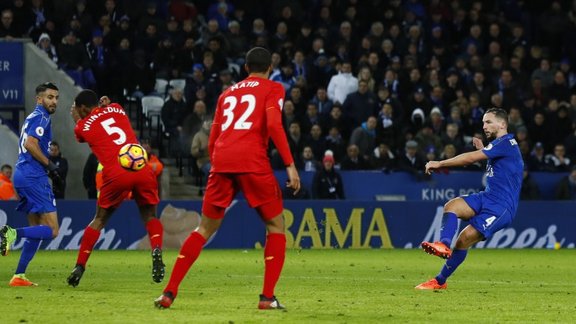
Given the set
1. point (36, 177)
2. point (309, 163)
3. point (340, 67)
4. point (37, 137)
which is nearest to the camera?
point (37, 137)

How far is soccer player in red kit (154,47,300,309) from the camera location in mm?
10781

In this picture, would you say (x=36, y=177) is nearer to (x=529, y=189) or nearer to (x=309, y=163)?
(x=309, y=163)

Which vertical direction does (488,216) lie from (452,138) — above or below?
above

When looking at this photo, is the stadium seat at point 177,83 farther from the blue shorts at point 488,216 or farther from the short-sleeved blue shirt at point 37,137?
the blue shorts at point 488,216

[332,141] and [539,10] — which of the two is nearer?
[332,141]

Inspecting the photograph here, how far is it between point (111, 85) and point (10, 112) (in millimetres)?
2001

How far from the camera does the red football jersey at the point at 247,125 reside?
10.8 m

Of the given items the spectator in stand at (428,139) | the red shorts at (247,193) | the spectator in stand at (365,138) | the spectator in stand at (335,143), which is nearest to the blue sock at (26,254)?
the red shorts at (247,193)

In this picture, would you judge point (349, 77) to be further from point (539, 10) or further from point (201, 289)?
point (201, 289)

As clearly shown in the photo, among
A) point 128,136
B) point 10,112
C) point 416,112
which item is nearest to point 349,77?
point 416,112

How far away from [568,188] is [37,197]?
1445 cm

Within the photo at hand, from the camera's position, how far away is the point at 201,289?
13648 mm

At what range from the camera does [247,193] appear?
10852 millimetres

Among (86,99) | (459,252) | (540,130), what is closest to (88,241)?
(86,99)
